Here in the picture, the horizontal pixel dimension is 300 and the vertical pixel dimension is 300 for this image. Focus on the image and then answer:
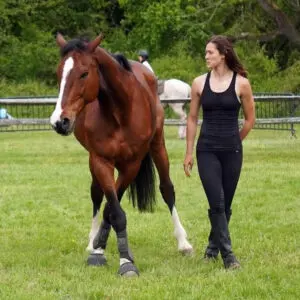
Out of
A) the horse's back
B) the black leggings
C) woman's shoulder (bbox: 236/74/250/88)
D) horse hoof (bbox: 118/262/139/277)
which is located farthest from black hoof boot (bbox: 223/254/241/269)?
the horse's back

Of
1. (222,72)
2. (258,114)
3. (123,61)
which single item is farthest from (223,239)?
(258,114)

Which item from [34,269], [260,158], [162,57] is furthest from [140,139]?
[162,57]

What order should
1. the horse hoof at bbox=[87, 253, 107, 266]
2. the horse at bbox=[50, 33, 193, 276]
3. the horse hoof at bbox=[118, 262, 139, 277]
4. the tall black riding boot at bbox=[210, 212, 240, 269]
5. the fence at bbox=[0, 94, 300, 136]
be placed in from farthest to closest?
the fence at bbox=[0, 94, 300, 136], the horse hoof at bbox=[87, 253, 107, 266], the tall black riding boot at bbox=[210, 212, 240, 269], the horse hoof at bbox=[118, 262, 139, 277], the horse at bbox=[50, 33, 193, 276]

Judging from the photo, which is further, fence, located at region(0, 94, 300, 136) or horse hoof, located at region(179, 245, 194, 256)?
fence, located at region(0, 94, 300, 136)

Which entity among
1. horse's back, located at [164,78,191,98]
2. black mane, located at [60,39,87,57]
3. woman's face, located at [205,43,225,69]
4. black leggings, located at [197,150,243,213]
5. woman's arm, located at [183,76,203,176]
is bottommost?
horse's back, located at [164,78,191,98]

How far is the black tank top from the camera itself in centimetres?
694

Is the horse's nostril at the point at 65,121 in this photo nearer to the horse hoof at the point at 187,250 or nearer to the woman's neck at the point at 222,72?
the woman's neck at the point at 222,72

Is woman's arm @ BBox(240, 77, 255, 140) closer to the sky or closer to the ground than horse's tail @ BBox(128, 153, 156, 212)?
closer to the sky

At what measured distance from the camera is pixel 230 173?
7.10m

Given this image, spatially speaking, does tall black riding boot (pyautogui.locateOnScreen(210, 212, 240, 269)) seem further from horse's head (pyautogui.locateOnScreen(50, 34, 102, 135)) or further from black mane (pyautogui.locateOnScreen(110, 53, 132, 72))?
black mane (pyautogui.locateOnScreen(110, 53, 132, 72))

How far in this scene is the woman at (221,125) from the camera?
693cm

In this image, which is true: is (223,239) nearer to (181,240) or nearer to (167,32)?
(181,240)

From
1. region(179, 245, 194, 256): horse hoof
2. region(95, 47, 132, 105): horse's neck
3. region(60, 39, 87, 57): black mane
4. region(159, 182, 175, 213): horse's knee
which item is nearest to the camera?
region(60, 39, 87, 57): black mane

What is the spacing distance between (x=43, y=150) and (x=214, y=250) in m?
11.6
